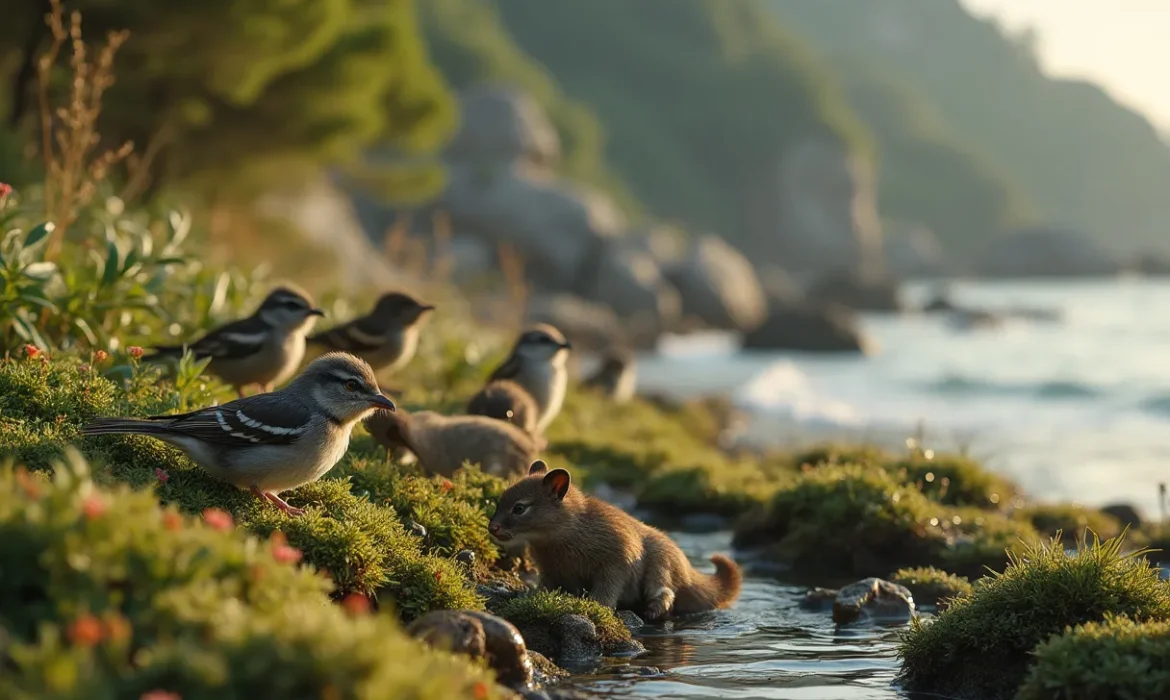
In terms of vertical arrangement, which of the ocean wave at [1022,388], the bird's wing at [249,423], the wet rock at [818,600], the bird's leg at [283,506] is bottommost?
the wet rock at [818,600]

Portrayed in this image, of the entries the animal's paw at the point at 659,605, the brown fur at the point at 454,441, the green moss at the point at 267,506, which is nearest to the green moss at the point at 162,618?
the green moss at the point at 267,506

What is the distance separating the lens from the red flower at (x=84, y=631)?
485 cm

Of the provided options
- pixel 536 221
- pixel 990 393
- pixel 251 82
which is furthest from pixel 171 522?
pixel 536 221

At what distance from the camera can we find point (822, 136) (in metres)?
147

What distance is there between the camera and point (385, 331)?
44.9 ft

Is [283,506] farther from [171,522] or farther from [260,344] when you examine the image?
[260,344]

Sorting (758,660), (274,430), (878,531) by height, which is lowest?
(758,660)

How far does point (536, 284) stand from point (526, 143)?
12735 mm

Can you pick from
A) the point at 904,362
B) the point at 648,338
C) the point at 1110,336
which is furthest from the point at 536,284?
the point at 1110,336

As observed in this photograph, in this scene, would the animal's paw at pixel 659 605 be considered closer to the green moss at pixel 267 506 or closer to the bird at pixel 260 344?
the green moss at pixel 267 506

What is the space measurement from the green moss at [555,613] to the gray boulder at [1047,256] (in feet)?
437

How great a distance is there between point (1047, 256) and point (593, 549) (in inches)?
5387

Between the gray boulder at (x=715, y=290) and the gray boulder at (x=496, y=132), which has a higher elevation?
the gray boulder at (x=496, y=132)

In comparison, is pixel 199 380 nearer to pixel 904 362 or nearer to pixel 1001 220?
pixel 904 362
